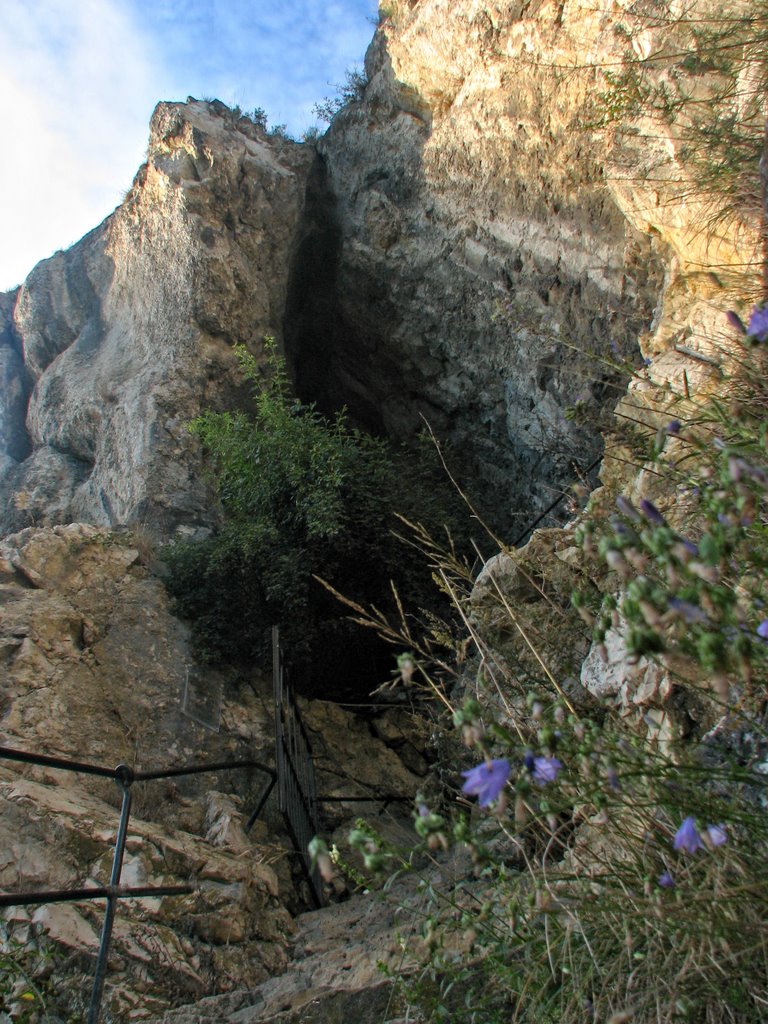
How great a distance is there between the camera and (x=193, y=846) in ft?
12.0

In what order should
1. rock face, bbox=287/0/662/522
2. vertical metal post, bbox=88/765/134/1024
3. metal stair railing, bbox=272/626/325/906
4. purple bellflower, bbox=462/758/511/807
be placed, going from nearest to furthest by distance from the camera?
purple bellflower, bbox=462/758/511/807, vertical metal post, bbox=88/765/134/1024, metal stair railing, bbox=272/626/325/906, rock face, bbox=287/0/662/522

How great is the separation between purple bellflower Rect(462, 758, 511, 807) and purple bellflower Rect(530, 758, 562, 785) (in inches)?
4.0

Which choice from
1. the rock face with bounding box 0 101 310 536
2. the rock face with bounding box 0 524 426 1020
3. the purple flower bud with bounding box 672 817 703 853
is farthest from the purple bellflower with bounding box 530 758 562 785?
the rock face with bounding box 0 101 310 536

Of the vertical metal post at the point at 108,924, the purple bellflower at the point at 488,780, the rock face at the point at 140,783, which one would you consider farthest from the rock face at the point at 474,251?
the purple bellflower at the point at 488,780

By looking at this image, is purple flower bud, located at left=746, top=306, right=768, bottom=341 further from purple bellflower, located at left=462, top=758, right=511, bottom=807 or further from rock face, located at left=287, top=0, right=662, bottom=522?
rock face, located at left=287, top=0, right=662, bottom=522

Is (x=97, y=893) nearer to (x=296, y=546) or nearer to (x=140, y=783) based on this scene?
(x=140, y=783)

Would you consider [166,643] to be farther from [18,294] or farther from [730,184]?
[18,294]

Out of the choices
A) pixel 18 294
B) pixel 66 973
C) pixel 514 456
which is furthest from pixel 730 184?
pixel 18 294

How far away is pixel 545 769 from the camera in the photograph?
1356 mm

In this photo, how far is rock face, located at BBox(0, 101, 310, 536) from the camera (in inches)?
338

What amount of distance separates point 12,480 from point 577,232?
774cm

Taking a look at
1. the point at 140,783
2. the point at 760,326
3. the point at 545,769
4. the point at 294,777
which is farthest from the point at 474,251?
the point at 545,769

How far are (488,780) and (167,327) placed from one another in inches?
353

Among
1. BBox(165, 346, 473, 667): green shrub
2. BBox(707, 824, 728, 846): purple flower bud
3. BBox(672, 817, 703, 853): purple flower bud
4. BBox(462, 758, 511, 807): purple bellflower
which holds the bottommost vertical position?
BBox(165, 346, 473, 667): green shrub
